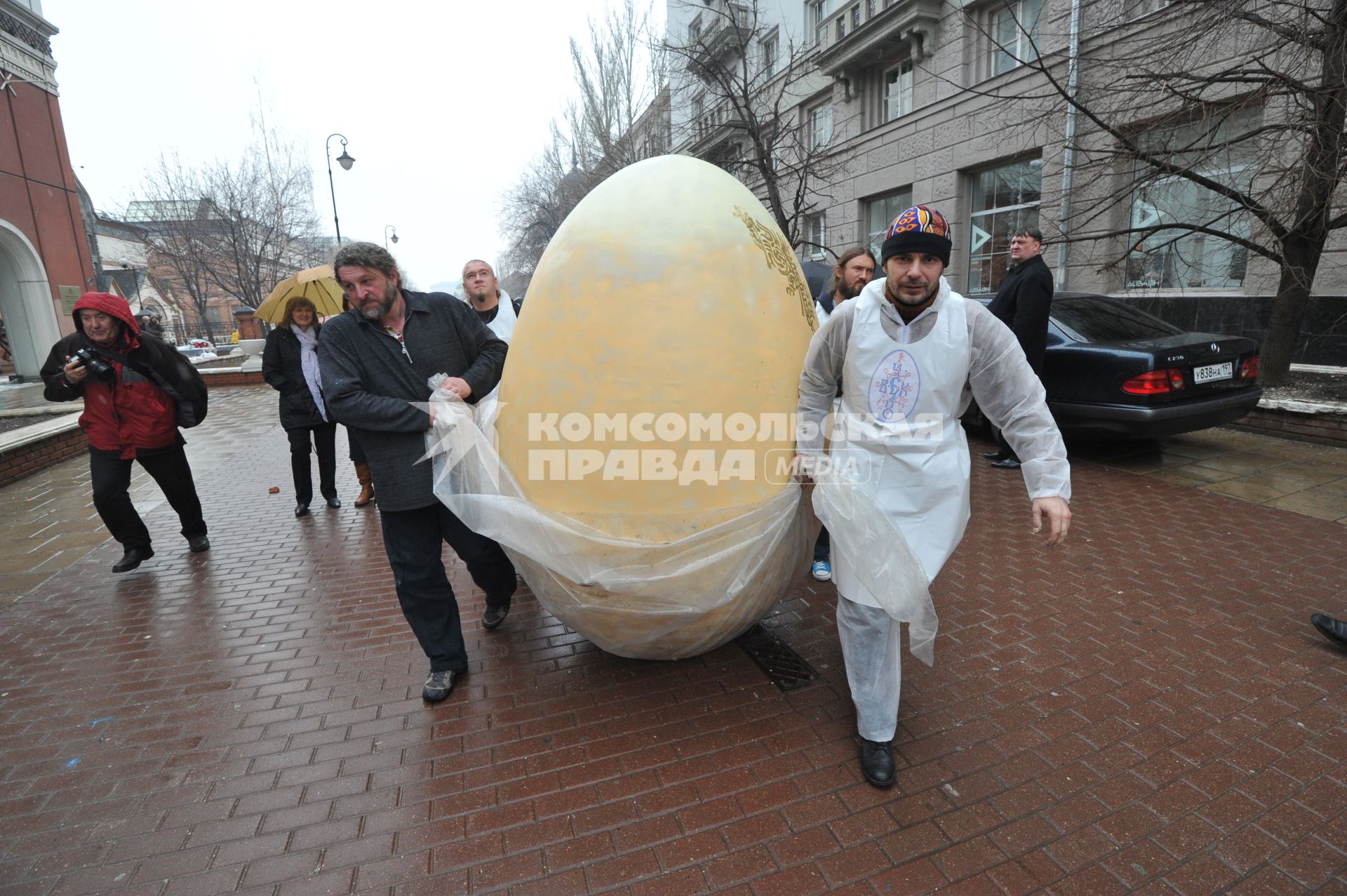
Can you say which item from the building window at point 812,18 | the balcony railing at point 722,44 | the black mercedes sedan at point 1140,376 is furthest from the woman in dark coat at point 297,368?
the building window at point 812,18

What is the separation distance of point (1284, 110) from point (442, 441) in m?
9.80

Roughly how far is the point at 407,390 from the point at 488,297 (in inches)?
100

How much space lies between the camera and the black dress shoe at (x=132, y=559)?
4.59m

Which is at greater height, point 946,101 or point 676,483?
point 946,101

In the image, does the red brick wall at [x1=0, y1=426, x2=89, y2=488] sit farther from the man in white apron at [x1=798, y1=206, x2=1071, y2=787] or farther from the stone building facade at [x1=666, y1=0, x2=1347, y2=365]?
the stone building facade at [x1=666, y1=0, x2=1347, y2=365]

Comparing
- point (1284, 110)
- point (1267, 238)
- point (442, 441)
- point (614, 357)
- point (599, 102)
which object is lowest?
point (442, 441)

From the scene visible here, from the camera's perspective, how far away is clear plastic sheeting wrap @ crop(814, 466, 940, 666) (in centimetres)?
215

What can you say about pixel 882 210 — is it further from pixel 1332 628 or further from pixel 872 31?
pixel 1332 628

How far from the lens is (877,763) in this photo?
2.27 meters

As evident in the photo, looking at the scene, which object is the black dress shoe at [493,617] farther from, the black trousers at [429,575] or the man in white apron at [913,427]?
the man in white apron at [913,427]

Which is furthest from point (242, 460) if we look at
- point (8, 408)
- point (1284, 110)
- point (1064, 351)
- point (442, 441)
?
point (1284, 110)

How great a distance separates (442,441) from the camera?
265 centimetres

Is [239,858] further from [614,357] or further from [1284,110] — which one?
[1284,110]

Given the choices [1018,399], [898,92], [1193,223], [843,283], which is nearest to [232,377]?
[843,283]
